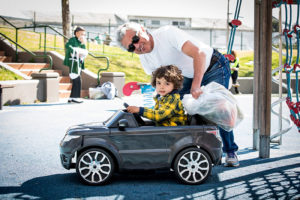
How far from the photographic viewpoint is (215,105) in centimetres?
386

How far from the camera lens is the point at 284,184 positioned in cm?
374

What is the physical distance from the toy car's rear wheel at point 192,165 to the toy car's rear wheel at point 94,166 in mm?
686

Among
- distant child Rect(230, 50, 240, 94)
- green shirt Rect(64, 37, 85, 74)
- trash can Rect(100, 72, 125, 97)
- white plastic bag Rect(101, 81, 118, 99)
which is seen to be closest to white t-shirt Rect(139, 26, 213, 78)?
green shirt Rect(64, 37, 85, 74)

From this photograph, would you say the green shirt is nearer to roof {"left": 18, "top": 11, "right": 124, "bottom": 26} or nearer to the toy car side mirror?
the toy car side mirror

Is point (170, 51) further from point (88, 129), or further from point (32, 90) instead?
point (32, 90)

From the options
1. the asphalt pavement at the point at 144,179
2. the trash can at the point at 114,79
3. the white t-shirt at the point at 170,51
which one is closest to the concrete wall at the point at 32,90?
the trash can at the point at 114,79

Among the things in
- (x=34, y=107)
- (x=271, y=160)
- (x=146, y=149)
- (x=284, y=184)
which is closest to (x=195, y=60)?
(x=146, y=149)

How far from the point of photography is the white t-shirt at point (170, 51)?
147 inches

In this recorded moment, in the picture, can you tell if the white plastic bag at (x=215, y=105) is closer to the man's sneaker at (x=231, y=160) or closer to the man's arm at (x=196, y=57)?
the man's arm at (x=196, y=57)

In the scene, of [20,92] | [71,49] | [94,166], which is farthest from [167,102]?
[71,49]

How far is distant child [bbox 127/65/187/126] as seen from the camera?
3743 millimetres

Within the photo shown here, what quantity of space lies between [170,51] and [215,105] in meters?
0.74

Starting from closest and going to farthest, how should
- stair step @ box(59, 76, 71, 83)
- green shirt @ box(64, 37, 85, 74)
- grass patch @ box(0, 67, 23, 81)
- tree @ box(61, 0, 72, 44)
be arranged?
green shirt @ box(64, 37, 85, 74) → grass patch @ box(0, 67, 23, 81) → stair step @ box(59, 76, 71, 83) → tree @ box(61, 0, 72, 44)

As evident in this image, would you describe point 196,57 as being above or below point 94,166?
above
